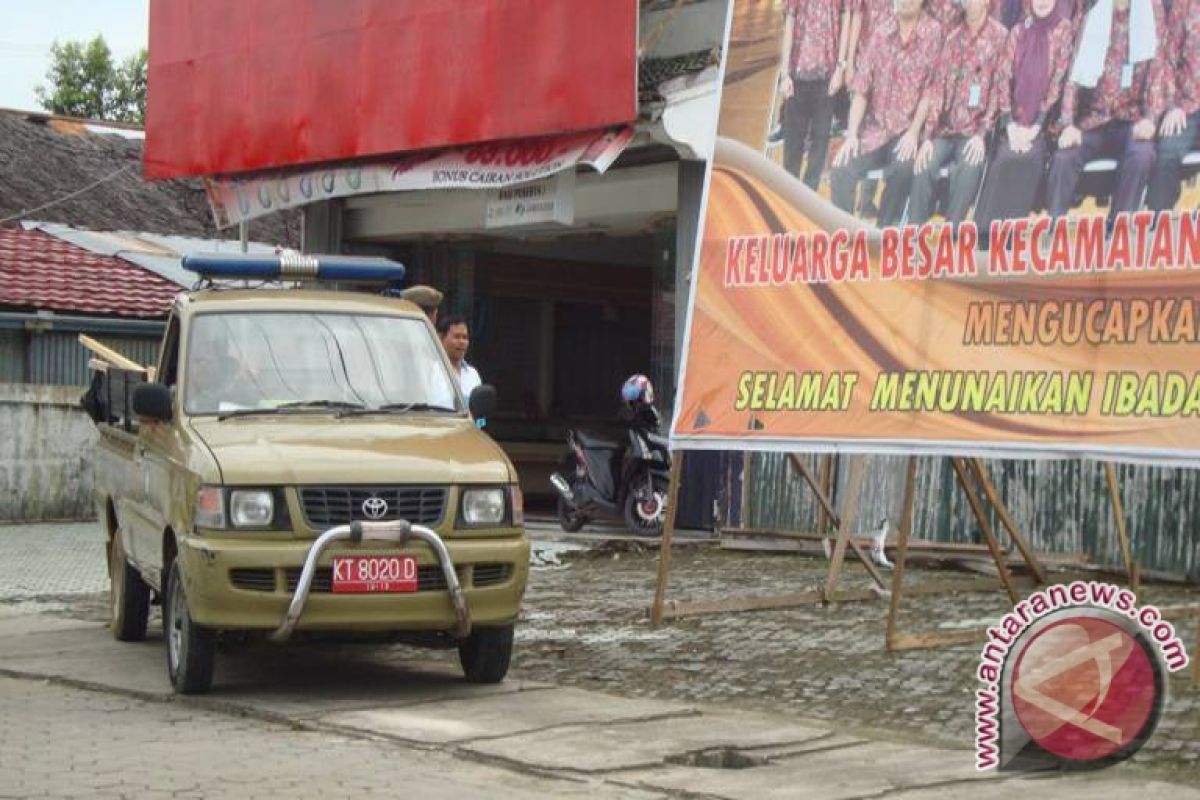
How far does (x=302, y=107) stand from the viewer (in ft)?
68.1

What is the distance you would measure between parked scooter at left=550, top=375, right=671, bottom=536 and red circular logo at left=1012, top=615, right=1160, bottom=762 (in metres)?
10.0

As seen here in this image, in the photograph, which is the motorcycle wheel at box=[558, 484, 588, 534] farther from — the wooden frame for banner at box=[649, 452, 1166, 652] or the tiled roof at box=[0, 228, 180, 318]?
the tiled roof at box=[0, 228, 180, 318]

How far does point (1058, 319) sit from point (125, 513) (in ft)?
18.0

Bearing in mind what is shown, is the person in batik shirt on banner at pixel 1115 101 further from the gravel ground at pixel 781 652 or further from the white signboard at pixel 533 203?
the white signboard at pixel 533 203

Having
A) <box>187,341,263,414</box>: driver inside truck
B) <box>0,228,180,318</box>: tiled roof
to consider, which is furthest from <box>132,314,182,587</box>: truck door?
<box>0,228,180,318</box>: tiled roof

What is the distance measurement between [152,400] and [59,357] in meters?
12.0

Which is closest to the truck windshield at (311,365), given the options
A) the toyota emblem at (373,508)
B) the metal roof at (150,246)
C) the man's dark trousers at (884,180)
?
the toyota emblem at (373,508)

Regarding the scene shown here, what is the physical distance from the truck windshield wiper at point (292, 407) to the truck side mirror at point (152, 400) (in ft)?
0.97

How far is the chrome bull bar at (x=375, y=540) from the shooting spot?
894 cm

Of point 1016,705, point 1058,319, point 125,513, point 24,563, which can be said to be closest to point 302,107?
point 24,563

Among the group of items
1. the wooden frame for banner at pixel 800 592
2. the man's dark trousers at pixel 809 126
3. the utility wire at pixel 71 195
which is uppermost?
the man's dark trousers at pixel 809 126

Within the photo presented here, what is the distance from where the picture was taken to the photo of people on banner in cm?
895

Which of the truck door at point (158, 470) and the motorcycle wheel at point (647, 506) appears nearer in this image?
the truck door at point (158, 470)

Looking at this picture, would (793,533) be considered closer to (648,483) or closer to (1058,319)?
(648,483)
